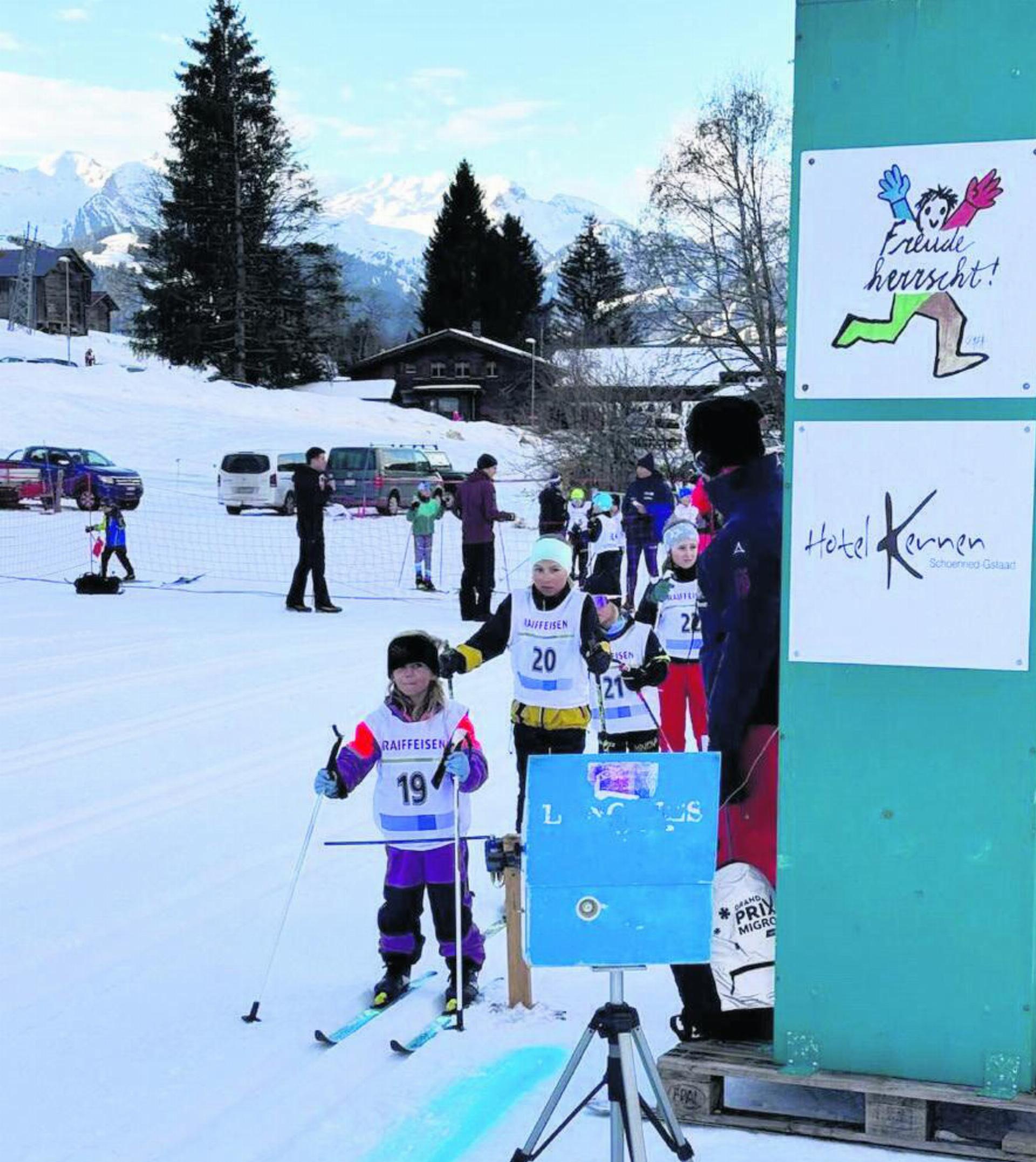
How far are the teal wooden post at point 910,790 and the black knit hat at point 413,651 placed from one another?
5.67 feet

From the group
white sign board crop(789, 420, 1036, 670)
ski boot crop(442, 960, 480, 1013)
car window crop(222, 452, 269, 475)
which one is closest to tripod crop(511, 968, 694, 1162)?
white sign board crop(789, 420, 1036, 670)

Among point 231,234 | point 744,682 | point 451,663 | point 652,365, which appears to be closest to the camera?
point 744,682

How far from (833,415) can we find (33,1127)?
2.96 metres

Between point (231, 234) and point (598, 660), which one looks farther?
point (231, 234)

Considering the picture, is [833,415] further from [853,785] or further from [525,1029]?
[525,1029]

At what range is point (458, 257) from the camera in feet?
244

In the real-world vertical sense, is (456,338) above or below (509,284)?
below

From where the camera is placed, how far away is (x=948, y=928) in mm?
3453

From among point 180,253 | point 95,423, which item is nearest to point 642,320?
point 95,423

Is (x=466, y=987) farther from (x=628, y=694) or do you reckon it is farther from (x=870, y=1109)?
(x=628, y=694)

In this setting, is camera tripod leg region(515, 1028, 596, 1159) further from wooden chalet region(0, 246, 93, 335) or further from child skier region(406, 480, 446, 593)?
wooden chalet region(0, 246, 93, 335)

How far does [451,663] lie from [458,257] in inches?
2806

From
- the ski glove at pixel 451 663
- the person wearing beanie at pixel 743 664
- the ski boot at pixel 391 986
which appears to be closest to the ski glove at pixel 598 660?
the ski glove at pixel 451 663

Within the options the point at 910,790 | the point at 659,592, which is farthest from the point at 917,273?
the point at 659,592
